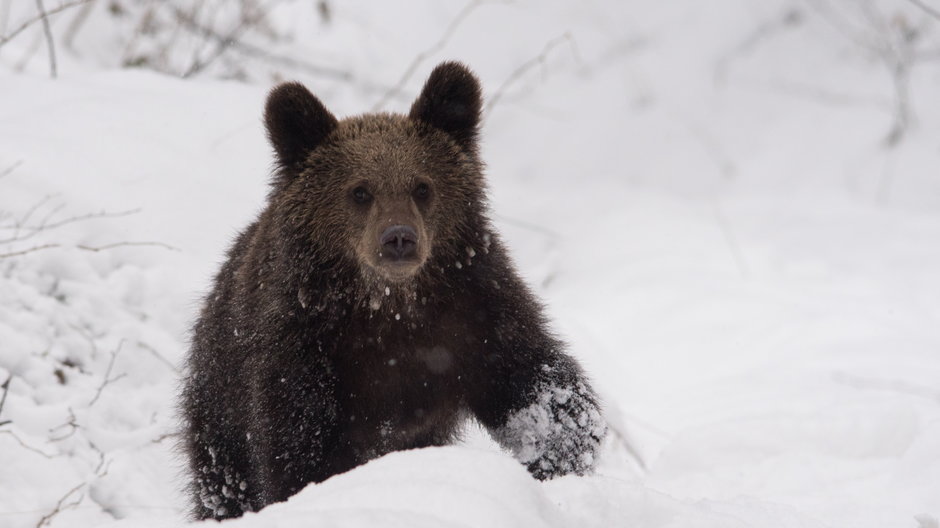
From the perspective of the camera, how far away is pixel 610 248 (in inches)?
402

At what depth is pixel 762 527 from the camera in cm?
285

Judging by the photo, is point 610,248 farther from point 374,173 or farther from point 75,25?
point 374,173

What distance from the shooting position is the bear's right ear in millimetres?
4008

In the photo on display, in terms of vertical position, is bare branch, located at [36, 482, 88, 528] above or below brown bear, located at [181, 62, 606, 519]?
below

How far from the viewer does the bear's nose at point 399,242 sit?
3.73 m

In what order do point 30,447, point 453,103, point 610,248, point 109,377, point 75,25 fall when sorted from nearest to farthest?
point 453,103 → point 30,447 → point 109,377 → point 75,25 → point 610,248

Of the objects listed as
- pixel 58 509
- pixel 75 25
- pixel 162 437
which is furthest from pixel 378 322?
pixel 75 25

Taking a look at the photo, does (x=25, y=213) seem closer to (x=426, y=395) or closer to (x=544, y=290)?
(x=426, y=395)

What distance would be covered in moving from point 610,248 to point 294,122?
647cm

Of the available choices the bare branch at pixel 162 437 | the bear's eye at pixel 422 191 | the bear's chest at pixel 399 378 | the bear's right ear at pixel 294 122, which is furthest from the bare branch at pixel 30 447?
the bear's eye at pixel 422 191

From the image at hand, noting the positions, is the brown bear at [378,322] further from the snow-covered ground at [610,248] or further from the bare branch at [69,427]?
the bare branch at [69,427]

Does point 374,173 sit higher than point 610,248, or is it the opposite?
point 374,173

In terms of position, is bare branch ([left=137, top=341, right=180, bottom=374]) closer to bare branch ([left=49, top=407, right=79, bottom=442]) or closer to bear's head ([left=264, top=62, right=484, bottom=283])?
bare branch ([left=49, top=407, right=79, bottom=442])

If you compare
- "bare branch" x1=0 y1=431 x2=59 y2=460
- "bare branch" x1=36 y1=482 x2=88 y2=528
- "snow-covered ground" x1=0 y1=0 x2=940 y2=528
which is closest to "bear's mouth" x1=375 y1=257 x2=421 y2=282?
"snow-covered ground" x1=0 y1=0 x2=940 y2=528
